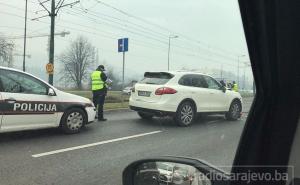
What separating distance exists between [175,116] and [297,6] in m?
8.89

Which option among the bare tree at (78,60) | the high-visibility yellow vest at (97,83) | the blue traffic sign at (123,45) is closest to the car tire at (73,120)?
the high-visibility yellow vest at (97,83)

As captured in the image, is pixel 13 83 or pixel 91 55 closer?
pixel 13 83

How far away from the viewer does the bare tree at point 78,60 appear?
64.0 meters

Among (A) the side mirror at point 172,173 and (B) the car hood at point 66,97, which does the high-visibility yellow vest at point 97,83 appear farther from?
(A) the side mirror at point 172,173

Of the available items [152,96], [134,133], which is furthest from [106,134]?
[152,96]

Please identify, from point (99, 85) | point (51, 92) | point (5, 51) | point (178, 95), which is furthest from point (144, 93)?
point (5, 51)

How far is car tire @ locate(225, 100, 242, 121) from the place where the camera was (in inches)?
480

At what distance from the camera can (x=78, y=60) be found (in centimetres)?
6519

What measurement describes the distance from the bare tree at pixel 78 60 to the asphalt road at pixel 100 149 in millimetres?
54420

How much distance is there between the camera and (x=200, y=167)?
1716 millimetres

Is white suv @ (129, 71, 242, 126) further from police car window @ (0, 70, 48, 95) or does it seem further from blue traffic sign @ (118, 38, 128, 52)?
blue traffic sign @ (118, 38, 128, 52)

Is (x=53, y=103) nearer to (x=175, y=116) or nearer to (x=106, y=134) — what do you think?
(x=106, y=134)

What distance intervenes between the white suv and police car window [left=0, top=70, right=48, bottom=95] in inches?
123

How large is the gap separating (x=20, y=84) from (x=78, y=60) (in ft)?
191
